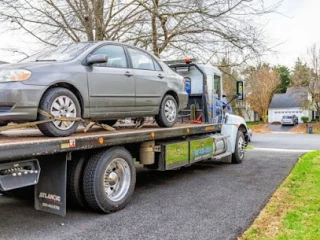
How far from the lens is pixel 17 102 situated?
13.9ft

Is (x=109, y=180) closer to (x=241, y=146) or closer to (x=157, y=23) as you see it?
(x=241, y=146)

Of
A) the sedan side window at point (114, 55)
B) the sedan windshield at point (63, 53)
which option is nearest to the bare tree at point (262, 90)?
the sedan side window at point (114, 55)

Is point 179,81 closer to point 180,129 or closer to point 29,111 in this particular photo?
point 180,129

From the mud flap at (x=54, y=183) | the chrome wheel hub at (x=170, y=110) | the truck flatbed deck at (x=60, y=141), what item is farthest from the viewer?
the chrome wheel hub at (x=170, y=110)

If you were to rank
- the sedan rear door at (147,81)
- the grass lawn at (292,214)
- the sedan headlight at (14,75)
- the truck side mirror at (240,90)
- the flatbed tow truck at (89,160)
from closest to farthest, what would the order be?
the flatbed tow truck at (89,160)
the grass lawn at (292,214)
the sedan headlight at (14,75)
the sedan rear door at (147,81)
the truck side mirror at (240,90)

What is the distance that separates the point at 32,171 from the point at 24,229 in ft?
2.82

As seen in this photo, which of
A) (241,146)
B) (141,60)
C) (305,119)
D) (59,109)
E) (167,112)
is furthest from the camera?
(305,119)

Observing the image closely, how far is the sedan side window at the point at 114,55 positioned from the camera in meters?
5.64

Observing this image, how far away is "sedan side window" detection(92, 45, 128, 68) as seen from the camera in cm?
564

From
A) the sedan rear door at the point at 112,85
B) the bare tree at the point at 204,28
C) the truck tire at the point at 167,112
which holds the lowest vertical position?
the truck tire at the point at 167,112

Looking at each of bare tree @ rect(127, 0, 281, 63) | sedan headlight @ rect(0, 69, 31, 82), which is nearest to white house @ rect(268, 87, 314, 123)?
bare tree @ rect(127, 0, 281, 63)

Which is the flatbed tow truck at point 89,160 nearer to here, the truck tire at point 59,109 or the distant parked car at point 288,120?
the truck tire at point 59,109

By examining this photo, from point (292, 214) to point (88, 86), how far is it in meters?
3.41

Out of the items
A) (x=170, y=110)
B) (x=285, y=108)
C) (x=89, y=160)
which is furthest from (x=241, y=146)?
(x=285, y=108)
